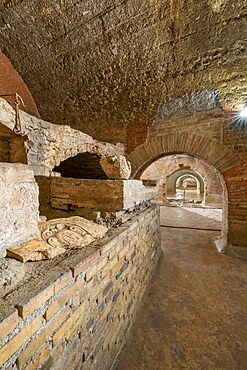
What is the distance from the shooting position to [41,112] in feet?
17.5

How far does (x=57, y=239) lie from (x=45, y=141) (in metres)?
1.52

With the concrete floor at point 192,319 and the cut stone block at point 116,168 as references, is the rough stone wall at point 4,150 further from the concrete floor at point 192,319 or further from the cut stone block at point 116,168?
the concrete floor at point 192,319

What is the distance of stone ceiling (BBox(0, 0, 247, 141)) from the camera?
2.92m

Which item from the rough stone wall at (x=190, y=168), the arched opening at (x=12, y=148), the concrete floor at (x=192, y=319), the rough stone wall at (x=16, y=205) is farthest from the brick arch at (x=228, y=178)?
the rough stone wall at (x=190, y=168)

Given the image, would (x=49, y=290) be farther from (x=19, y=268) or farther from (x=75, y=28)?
(x=75, y=28)

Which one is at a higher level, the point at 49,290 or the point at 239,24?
the point at 239,24

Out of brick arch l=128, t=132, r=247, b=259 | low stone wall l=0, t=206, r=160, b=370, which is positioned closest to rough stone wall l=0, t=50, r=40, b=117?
brick arch l=128, t=132, r=247, b=259

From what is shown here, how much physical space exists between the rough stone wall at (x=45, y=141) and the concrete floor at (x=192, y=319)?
220cm

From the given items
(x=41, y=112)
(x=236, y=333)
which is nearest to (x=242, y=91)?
(x=236, y=333)

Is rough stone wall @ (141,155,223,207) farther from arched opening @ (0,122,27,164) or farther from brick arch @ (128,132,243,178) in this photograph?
arched opening @ (0,122,27,164)

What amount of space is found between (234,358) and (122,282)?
1187 mm

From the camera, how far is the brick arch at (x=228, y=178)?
364cm

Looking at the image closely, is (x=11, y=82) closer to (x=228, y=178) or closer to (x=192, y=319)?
(x=228, y=178)

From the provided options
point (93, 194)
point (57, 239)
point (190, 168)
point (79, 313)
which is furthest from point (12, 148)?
point (190, 168)
